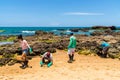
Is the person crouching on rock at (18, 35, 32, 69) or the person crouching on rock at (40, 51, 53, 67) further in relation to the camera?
the person crouching on rock at (40, 51, 53, 67)

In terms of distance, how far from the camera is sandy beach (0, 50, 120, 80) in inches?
537

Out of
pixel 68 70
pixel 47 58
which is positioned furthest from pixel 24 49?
pixel 68 70

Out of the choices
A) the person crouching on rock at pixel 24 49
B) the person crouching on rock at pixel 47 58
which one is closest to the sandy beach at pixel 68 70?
the person crouching on rock at pixel 47 58

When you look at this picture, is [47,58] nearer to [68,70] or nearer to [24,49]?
[24,49]

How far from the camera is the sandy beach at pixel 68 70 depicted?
13633 millimetres

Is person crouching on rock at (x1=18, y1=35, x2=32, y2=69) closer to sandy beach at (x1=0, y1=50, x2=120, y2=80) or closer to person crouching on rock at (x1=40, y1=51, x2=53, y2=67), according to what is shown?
sandy beach at (x1=0, y1=50, x2=120, y2=80)

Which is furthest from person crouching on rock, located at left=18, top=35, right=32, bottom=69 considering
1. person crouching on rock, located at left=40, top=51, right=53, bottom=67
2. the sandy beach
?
person crouching on rock, located at left=40, top=51, right=53, bottom=67

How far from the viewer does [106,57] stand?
66.6 feet

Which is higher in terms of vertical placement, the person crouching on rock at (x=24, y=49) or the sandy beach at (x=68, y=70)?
the person crouching on rock at (x=24, y=49)

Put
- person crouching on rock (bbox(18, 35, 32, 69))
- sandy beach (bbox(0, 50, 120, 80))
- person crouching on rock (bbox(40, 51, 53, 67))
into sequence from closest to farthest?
sandy beach (bbox(0, 50, 120, 80)) < person crouching on rock (bbox(18, 35, 32, 69)) < person crouching on rock (bbox(40, 51, 53, 67))

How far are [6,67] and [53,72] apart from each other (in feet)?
12.4

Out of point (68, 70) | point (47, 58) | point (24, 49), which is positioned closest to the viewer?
point (68, 70)

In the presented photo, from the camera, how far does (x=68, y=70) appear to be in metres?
15.3

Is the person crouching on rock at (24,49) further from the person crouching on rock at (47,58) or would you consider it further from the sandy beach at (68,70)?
the person crouching on rock at (47,58)
